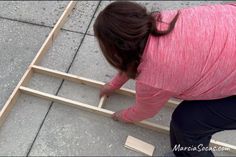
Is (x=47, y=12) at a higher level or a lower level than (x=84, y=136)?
higher

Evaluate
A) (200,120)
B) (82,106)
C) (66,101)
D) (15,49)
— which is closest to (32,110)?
(66,101)

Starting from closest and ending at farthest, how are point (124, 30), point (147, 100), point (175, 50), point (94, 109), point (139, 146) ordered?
1. point (124, 30)
2. point (175, 50)
3. point (147, 100)
4. point (139, 146)
5. point (94, 109)

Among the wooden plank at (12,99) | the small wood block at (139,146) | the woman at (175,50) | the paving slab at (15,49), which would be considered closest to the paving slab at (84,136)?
the small wood block at (139,146)

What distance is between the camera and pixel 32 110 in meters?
2.44

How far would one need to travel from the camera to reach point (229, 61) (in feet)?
5.05

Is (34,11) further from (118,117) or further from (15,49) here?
(118,117)

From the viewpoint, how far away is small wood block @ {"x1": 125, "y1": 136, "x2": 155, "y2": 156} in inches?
88.7

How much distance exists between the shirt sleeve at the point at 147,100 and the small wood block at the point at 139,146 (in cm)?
25

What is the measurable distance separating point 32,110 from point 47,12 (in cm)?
106

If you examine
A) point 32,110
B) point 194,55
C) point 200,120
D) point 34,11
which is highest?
point 194,55

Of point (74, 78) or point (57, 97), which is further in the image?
point (74, 78)

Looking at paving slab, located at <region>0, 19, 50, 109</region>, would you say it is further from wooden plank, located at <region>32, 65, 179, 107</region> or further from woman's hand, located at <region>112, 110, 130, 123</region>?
woman's hand, located at <region>112, 110, 130, 123</region>

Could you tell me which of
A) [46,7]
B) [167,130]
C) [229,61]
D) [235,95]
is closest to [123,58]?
[229,61]

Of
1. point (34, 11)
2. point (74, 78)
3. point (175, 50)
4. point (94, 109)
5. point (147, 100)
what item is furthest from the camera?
point (34, 11)
